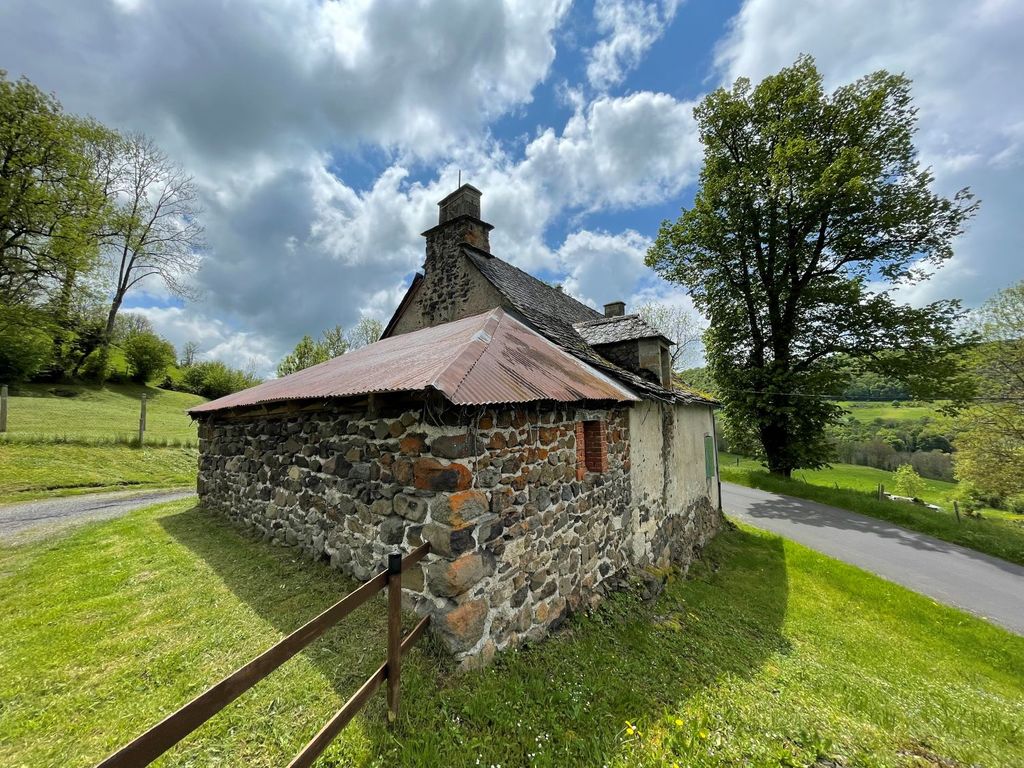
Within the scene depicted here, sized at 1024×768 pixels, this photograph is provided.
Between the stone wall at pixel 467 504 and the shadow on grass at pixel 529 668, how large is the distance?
0.90 ft

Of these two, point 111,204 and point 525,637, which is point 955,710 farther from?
point 111,204

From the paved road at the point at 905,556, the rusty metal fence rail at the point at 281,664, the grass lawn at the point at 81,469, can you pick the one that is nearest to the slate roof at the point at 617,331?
the rusty metal fence rail at the point at 281,664

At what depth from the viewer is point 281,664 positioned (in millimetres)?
2678

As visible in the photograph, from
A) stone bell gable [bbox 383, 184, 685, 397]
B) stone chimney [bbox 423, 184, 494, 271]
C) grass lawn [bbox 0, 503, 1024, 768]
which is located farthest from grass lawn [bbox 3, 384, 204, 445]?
stone chimney [bbox 423, 184, 494, 271]

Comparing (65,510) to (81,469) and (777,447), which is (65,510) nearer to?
(81,469)

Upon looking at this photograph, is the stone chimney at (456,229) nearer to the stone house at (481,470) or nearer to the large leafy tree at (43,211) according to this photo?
the stone house at (481,470)

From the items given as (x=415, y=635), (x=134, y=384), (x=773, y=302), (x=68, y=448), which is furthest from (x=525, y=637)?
(x=134, y=384)

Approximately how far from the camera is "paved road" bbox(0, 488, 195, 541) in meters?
7.54

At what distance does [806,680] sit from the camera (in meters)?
4.77

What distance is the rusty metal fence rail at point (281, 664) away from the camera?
5.09 ft

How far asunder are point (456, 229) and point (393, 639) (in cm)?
946

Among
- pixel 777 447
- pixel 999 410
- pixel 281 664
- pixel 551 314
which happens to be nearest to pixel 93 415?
pixel 551 314

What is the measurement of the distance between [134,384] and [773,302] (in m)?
40.0

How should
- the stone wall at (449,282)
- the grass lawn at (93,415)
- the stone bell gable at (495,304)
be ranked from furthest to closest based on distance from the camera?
the grass lawn at (93,415), the stone wall at (449,282), the stone bell gable at (495,304)
